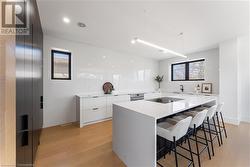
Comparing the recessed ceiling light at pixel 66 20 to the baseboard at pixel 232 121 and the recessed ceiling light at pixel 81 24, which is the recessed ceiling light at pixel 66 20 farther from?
the baseboard at pixel 232 121

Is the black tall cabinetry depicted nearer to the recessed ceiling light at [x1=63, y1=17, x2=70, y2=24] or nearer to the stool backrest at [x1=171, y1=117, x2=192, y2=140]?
the recessed ceiling light at [x1=63, y1=17, x2=70, y2=24]

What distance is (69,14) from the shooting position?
7.15 feet

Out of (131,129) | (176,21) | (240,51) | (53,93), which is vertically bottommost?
(131,129)

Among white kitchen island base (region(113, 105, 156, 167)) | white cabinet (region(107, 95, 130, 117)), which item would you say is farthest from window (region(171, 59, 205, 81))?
white kitchen island base (region(113, 105, 156, 167))

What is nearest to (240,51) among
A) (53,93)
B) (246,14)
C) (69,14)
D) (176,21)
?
(246,14)

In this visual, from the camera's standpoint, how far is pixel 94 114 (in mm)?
3543

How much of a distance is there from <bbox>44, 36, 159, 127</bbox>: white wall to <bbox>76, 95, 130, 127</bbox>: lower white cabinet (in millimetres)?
417

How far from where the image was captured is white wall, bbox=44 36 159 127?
3.22 m

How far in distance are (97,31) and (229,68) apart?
4.16m

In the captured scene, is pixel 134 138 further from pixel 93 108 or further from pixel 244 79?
pixel 244 79

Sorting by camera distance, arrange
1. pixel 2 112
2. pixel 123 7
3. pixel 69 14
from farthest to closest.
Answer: pixel 69 14
pixel 123 7
pixel 2 112

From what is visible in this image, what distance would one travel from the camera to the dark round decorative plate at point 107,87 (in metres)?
4.25

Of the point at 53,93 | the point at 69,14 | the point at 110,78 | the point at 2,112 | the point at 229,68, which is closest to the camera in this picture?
the point at 2,112

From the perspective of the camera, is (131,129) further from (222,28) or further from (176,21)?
(222,28)
